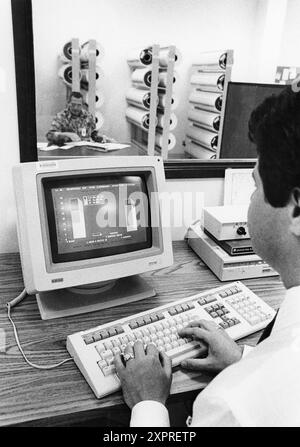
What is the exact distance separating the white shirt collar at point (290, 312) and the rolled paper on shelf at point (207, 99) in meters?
1.56

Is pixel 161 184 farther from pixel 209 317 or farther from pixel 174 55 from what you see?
pixel 174 55

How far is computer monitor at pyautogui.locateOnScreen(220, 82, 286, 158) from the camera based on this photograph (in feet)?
6.17

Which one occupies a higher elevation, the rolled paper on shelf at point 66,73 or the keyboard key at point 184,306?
the rolled paper on shelf at point 66,73

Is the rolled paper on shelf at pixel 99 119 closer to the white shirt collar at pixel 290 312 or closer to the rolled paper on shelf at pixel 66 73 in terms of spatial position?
the rolled paper on shelf at pixel 66 73

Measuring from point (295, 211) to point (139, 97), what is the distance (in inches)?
59.6

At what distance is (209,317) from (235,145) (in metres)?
1.06

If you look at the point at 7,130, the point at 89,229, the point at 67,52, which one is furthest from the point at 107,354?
the point at 67,52

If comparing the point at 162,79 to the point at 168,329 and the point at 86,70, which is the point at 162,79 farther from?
the point at 168,329

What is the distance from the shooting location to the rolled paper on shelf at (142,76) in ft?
6.40

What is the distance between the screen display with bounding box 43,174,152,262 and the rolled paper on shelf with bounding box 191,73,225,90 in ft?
3.88

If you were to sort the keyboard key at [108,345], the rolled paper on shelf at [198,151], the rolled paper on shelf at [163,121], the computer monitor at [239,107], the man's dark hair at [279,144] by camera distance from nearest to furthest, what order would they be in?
the man's dark hair at [279,144]
the keyboard key at [108,345]
the rolled paper on shelf at [198,151]
the computer monitor at [239,107]
the rolled paper on shelf at [163,121]

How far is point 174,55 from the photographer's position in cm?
198

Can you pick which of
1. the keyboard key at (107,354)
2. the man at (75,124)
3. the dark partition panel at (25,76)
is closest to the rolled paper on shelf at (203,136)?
the man at (75,124)
